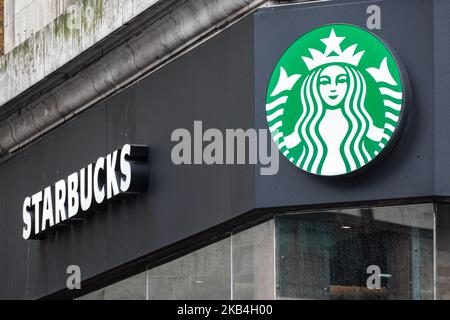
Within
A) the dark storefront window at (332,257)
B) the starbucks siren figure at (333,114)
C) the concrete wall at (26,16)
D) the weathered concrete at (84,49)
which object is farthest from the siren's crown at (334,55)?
the concrete wall at (26,16)

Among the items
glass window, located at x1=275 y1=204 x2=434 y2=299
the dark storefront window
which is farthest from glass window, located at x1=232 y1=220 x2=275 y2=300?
glass window, located at x1=275 y1=204 x2=434 y2=299

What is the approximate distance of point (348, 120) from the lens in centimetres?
1734

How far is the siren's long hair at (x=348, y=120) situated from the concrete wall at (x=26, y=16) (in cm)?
709

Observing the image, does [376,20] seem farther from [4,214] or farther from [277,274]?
[4,214]

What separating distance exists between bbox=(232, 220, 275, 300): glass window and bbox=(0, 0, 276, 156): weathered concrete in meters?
2.76

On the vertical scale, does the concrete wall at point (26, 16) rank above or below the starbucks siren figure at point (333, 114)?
above

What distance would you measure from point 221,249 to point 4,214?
6.70m

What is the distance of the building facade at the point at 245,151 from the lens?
55.8 ft

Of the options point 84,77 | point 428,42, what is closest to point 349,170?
point 428,42

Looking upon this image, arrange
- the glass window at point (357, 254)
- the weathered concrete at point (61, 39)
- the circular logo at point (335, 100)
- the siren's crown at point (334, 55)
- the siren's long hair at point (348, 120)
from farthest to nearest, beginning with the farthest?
1. the weathered concrete at point (61, 39)
2. the siren's crown at point (334, 55)
3. the siren's long hair at point (348, 120)
4. the circular logo at point (335, 100)
5. the glass window at point (357, 254)

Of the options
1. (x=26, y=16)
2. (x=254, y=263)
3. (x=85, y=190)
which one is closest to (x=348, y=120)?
(x=254, y=263)

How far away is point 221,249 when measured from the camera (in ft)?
61.8

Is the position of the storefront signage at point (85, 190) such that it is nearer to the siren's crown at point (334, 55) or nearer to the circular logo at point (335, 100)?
the circular logo at point (335, 100)

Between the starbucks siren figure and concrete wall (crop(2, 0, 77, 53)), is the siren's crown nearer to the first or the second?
the starbucks siren figure
